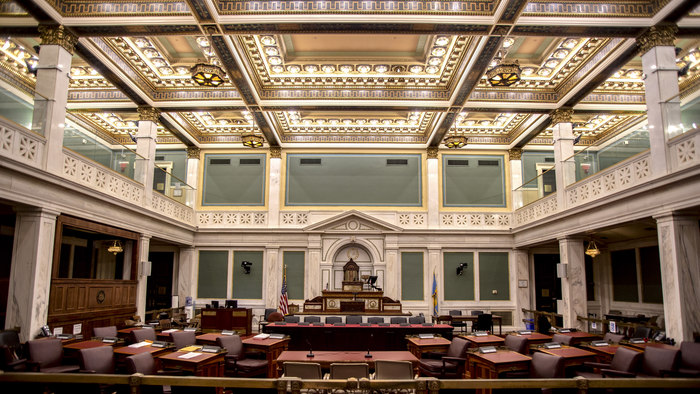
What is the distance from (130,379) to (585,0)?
36.8 feet

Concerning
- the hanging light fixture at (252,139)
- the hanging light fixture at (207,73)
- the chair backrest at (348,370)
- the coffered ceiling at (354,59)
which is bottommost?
the chair backrest at (348,370)

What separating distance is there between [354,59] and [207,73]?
456 centimetres

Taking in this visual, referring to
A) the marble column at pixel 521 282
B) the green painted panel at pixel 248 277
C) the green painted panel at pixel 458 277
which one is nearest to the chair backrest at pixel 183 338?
the green painted panel at pixel 248 277

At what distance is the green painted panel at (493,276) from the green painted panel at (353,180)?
369 cm

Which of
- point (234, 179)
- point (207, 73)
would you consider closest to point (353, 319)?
point (207, 73)

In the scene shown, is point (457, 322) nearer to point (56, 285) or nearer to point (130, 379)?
point (56, 285)

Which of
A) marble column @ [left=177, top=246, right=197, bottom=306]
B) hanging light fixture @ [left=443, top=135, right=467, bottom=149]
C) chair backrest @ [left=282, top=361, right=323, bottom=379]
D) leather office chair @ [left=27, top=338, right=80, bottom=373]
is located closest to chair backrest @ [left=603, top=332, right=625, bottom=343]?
chair backrest @ [left=282, top=361, right=323, bottom=379]

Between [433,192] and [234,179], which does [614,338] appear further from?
[234,179]

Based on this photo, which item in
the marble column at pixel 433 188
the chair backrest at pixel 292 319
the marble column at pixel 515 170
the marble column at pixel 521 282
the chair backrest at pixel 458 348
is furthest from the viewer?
the marble column at pixel 515 170

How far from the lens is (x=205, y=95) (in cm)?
1498

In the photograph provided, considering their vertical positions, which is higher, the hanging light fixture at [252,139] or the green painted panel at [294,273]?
the hanging light fixture at [252,139]

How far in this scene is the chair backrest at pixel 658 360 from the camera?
6.84 meters

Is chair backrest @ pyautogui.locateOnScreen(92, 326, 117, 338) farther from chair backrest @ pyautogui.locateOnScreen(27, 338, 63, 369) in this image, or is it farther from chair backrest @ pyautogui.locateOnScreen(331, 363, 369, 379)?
chair backrest @ pyautogui.locateOnScreen(331, 363, 369, 379)

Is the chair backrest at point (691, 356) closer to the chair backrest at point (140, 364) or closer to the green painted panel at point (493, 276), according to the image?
the chair backrest at point (140, 364)
